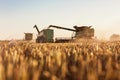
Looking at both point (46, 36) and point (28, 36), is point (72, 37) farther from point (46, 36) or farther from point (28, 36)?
point (28, 36)

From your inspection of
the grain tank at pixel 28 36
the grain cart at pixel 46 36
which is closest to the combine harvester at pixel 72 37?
the grain cart at pixel 46 36

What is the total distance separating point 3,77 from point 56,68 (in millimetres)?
466

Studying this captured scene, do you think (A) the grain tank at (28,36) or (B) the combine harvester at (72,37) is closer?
(B) the combine harvester at (72,37)

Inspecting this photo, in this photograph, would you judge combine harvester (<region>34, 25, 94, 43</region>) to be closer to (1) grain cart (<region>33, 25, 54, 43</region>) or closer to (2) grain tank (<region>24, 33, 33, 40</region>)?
(1) grain cart (<region>33, 25, 54, 43</region>)

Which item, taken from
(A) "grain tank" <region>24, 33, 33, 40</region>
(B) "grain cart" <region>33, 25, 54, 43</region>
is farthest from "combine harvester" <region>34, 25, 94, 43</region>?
(A) "grain tank" <region>24, 33, 33, 40</region>

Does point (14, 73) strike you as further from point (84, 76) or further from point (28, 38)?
point (28, 38)

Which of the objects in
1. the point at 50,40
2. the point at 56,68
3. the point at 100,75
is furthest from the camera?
the point at 50,40

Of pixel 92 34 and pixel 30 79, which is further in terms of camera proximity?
pixel 92 34

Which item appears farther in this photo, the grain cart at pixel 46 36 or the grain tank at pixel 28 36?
the grain tank at pixel 28 36

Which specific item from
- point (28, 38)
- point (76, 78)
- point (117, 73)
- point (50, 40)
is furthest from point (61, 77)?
point (28, 38)

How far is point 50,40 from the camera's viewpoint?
3158 cm

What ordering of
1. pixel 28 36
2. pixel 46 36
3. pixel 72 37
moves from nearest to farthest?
pixel 46 36, pixel 72 37, pixel 28 36

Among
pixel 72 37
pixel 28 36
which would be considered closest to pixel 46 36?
pixel 72 37

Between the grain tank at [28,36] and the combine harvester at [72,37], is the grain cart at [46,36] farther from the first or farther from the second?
the grain tank at [28,36]
